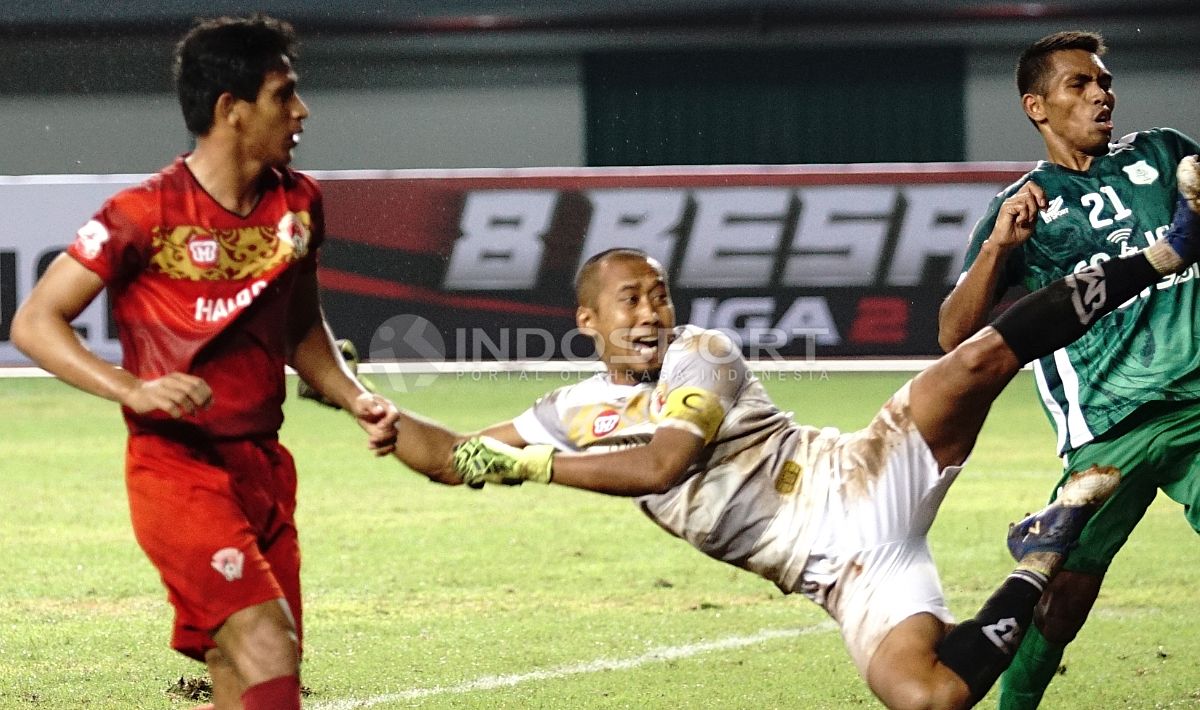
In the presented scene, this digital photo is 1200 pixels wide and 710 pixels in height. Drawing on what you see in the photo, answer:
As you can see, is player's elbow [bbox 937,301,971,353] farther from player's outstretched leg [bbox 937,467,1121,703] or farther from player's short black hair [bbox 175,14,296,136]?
player's short black hair [bbox 175,14,296,136]

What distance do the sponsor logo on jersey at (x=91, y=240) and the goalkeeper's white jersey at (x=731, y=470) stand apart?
4.17 ft

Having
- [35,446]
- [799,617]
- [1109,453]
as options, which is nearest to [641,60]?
[35,446]

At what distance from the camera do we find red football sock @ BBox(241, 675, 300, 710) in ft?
10.3

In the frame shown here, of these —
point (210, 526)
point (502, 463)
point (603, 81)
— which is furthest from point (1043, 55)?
point (603, 81)

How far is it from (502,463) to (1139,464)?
5.97 feet

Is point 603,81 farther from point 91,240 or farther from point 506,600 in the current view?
point 91,240

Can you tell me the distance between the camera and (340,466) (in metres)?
9.45

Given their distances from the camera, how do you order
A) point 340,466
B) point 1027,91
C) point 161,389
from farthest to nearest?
1. point 340,466
2. point 1027,91
3. point 161,389

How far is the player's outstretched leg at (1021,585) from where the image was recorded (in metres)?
3.60

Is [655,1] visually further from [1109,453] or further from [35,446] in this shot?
[1109,453]

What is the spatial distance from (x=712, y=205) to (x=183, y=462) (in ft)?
33.8

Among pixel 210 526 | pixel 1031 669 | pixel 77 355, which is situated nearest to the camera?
pixel 77 355

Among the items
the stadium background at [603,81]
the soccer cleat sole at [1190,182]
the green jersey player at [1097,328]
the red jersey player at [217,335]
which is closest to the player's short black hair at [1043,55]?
the green jersey player at [1097,328]

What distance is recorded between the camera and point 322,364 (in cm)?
368
